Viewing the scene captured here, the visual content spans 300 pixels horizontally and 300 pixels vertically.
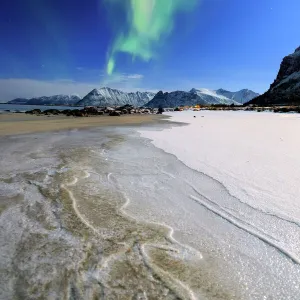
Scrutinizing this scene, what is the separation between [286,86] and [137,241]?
439ft

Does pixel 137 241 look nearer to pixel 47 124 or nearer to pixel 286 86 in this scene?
pixel 47 124

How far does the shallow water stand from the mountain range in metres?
100

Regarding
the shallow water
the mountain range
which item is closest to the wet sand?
the shallow water

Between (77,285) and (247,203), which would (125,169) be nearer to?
(247,203)

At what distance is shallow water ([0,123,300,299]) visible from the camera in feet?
8.03

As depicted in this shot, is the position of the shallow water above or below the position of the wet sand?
above

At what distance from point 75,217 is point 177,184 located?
7.98 feet

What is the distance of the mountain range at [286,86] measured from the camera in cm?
10419

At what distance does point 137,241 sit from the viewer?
128 inches

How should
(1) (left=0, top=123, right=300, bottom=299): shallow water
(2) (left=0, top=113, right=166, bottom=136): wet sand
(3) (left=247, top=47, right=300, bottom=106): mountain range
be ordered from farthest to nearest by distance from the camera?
(3) (left=247, top=47, right=300, bottom=106): mountain range < (2) (left=0, top=113, right=166, bottom=136): wet sand < (1) (left=0, top=123, right=300, bottom=299): shallow water

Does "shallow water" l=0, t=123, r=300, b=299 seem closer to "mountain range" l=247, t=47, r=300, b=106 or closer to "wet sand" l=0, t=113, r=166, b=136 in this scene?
"wet sand" l=0, t=113, r=166, b=136

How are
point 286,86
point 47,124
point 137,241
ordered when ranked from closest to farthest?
point 137,241
point 47,124
point 286,86

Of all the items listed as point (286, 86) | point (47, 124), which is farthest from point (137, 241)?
point (286, 86)

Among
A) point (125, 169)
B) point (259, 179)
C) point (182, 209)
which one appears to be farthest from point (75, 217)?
point (259, 179)
